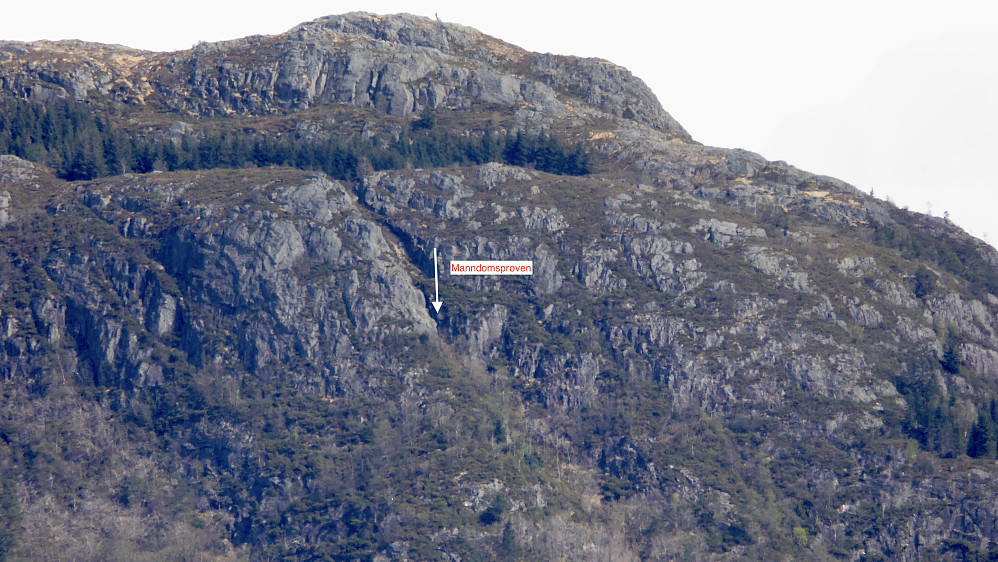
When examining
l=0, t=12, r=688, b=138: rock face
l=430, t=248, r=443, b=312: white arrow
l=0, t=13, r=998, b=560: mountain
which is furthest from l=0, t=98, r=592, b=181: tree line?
l=430, t=248, r=443, b=312: white arrow

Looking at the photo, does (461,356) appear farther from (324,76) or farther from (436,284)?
(324,76)

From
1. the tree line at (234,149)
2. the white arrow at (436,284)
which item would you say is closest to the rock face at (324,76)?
the tree line at (234,149)

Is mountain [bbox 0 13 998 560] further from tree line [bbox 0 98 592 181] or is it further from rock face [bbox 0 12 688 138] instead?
rock face [bbox 0 12 688 138]

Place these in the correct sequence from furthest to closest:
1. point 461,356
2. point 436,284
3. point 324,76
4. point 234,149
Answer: point 324,76 < point 234,149 < point 436,284 < point 461,356

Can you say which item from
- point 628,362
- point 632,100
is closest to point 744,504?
point 628,362

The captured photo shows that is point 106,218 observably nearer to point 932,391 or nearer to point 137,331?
point 137,331

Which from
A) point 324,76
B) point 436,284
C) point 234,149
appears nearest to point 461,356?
point 436,284
